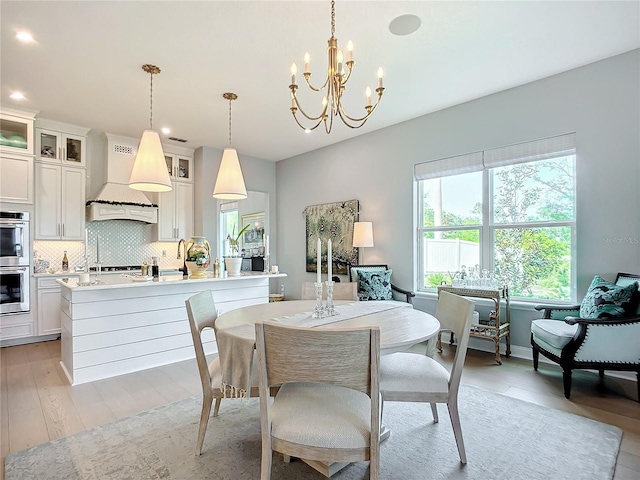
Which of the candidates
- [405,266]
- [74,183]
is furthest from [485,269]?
[74,183]

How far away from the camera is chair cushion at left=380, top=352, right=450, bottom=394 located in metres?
1.78

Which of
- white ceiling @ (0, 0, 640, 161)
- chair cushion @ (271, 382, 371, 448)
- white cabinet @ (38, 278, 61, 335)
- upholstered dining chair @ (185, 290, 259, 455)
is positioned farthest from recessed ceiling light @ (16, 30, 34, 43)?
chair cushion @ (271, 382, 371, 448)

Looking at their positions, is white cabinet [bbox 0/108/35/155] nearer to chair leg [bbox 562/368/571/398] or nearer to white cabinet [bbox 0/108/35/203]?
white cabinet [bbox 0/108/35/203]

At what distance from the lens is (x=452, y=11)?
8.04 feet

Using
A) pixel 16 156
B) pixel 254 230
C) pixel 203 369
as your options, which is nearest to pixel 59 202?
pixel 16 156

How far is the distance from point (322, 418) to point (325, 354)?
34 cm

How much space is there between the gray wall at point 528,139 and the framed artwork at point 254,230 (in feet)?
10.0

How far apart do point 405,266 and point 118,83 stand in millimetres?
3998

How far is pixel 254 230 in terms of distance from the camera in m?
8.62

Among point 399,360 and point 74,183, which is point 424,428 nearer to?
point 399,360

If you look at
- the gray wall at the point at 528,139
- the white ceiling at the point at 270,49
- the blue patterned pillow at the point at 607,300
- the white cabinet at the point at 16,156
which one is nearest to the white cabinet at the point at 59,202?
the white cabinet at the point at 16,156

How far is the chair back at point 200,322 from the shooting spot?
1846mm

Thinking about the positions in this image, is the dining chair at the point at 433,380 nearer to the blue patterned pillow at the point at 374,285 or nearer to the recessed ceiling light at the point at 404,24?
the recessed ceiling light at the point at 404,24

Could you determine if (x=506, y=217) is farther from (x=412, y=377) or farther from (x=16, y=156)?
(x=16, y=156)
